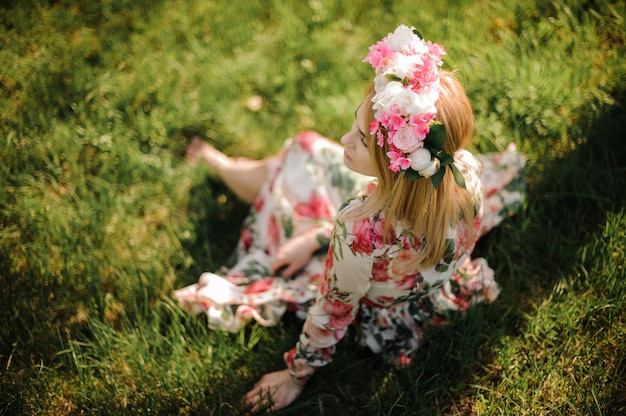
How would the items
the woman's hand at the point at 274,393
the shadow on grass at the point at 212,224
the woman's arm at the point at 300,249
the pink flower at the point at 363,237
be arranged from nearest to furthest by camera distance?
the pink flower at the point at 363,237 → the woman's hand at the point at 274,393 → the woman's arm at the point at 300,249 → the shadow on grass at the point at 212,224

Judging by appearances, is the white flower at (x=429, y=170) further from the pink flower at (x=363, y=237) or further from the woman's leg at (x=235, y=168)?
the woman's leg at (x=235, y=168)

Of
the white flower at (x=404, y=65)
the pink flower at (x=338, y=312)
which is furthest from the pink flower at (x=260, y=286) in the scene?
the white flower at (x=404, y=65)

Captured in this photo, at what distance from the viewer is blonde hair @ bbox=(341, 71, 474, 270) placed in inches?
55.2

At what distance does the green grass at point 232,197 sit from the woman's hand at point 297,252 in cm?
25

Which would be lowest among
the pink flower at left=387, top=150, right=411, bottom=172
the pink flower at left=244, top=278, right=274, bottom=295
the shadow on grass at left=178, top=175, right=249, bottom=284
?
the pink flower at left=244, top=278, right=274, bottom=295

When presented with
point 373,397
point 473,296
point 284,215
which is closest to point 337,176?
point 284,215

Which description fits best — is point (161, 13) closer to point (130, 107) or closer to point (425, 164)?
point (130, 107)

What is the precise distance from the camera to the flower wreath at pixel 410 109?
1269mm

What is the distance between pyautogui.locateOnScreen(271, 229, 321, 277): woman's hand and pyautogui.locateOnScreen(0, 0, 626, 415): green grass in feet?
0.81

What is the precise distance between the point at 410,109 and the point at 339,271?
0.54 metres

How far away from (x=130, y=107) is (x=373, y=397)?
188cm

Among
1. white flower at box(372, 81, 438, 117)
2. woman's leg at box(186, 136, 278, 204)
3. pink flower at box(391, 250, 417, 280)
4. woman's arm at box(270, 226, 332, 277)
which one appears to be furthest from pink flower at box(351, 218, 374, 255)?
woman's leg at box(186, 136, 278, 204)

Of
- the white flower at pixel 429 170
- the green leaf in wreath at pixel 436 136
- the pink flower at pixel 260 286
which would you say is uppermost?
the green leaf in wreath at pixel 436 136

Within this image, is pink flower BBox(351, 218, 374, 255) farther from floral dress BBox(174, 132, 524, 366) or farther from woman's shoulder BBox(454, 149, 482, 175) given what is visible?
woman's shoulder BBox(454, 149, 482, 175)
